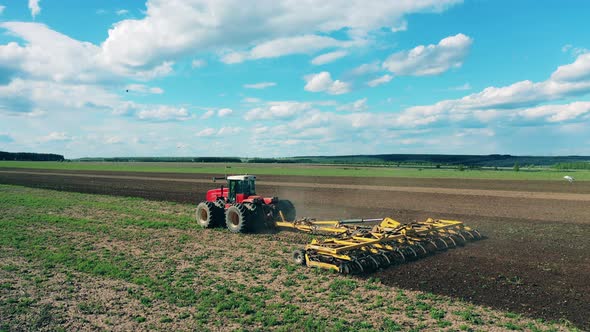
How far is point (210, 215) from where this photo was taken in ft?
62.0

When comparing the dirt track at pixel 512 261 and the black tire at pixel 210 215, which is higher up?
the black tire at pixel 210 215

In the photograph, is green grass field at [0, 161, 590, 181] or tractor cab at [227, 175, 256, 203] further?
green grass field at [0, 161, 590, 181]

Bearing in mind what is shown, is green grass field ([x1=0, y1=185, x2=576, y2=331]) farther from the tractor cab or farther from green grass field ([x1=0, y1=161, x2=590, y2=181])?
green grass field ([x1=0, y1=161, x2=590, y2=181])

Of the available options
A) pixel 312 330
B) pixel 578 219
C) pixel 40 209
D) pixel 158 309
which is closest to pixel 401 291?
pixel 312 330

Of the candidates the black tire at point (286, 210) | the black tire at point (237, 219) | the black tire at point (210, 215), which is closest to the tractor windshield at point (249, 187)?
the black tire at point (237, 219)

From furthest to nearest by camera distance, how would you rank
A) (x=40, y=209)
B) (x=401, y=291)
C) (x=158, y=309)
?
1. (x=40, y=209)
2. (x=401, y=291)
3. (x=158, y=309)

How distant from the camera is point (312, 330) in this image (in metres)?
8.13

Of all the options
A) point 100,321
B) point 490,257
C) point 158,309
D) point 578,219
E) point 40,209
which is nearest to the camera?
point 100,321

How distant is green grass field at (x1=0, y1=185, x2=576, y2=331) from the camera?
28.1 ft

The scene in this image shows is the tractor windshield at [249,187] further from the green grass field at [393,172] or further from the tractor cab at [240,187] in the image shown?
the green grass field at [393,172]

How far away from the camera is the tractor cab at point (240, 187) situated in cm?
1856

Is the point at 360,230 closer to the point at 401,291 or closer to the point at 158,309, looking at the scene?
the point at 401,291

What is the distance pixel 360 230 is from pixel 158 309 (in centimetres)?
773

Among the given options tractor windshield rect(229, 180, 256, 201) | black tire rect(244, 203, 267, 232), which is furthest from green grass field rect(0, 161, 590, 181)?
black tire rect(244, 203, 267, 232)
